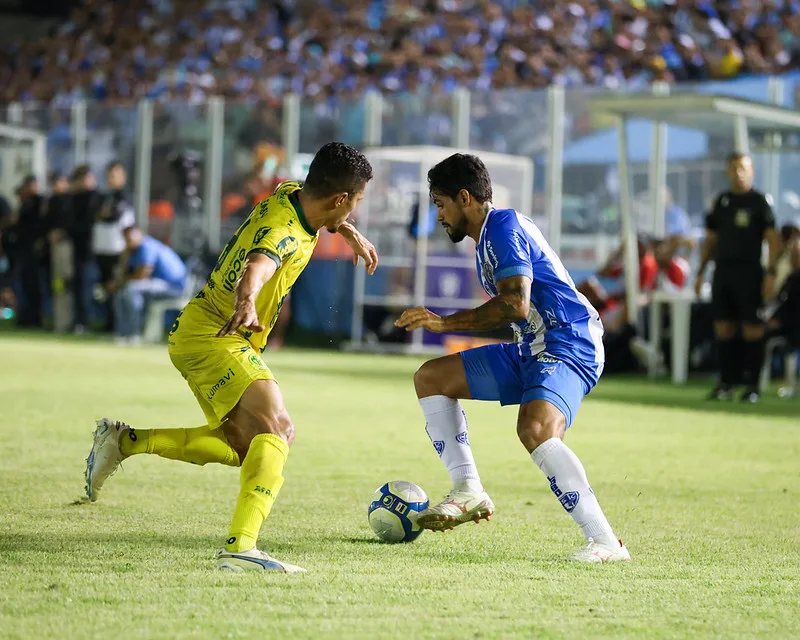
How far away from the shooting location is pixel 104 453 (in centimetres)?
638

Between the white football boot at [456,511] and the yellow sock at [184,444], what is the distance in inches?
41.2

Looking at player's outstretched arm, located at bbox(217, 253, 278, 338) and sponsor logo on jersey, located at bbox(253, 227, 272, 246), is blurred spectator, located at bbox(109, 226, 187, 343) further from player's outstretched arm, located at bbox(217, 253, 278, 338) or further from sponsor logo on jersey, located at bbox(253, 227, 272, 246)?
player's outstretched arm, located at bbox(217, 253, 278, 338)

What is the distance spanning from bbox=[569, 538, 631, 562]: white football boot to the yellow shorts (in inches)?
54.9

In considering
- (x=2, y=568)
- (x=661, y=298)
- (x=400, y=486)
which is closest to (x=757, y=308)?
(x=661, y=298)

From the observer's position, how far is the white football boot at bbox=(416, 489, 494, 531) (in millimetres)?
5762

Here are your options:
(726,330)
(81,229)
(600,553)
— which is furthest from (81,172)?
(600,553)

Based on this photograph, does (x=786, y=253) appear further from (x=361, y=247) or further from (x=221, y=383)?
(x=221, y=383)

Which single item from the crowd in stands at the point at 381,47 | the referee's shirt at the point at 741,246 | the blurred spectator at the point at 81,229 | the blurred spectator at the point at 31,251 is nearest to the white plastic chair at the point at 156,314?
the blurred spectator at the point at 81,229

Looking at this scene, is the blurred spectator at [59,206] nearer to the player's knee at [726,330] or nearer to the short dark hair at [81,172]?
the short dark hair at [81,172]

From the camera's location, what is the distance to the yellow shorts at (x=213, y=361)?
18.0ft

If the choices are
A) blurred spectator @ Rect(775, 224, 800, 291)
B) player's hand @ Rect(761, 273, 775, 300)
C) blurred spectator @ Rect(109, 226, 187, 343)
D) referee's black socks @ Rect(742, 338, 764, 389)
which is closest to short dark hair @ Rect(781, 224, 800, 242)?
blurred spectator @ Rect(775, 224, 800, 291)

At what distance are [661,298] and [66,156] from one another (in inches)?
468

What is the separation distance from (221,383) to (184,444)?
88cm

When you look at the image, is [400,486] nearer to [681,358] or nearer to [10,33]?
[681,358]
